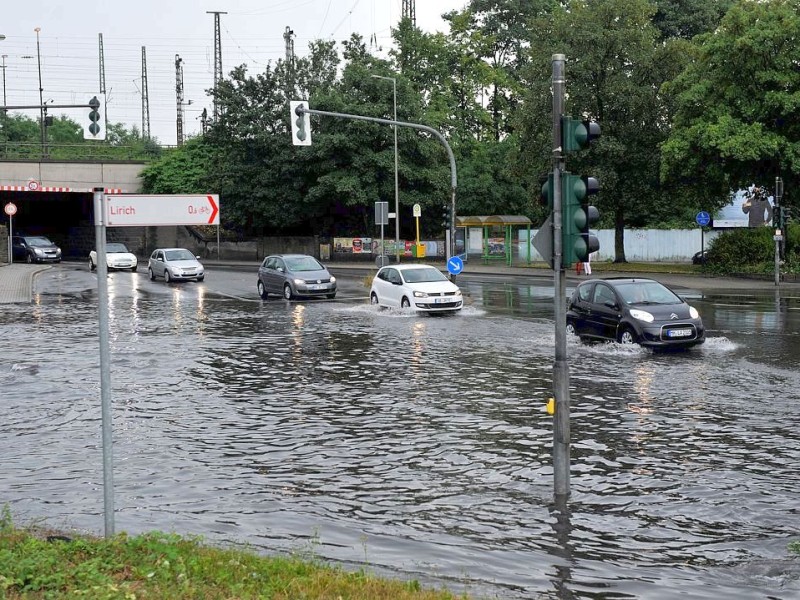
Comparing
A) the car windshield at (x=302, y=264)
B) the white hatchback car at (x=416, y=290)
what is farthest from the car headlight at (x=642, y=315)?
the car windshield at (x=302, y=264)

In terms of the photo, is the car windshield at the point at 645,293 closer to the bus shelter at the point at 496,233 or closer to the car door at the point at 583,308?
the car door at the point at 583,308

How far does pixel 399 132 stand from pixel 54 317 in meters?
35.8

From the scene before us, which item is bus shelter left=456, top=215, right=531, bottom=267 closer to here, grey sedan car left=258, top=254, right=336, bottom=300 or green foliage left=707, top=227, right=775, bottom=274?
green foliage left=707, top=227, right=775, bottom=274

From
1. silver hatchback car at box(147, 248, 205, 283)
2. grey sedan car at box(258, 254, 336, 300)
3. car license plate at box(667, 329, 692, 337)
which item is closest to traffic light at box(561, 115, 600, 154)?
car license plate at box(667, 329, 692, 337)

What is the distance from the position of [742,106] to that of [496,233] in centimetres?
2545

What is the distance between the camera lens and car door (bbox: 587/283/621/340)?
21359mm

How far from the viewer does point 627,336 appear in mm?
20938

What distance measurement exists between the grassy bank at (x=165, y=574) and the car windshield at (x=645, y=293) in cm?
1505

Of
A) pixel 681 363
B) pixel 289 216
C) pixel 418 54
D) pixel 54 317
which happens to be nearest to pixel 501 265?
pixel 289 216

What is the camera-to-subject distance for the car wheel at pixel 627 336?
20.7 meters

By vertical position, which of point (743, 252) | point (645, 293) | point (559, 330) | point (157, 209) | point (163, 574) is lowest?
point (163, 574)

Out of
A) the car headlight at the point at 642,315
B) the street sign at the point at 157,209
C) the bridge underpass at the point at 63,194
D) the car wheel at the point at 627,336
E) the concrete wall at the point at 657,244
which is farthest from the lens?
the bridge underpass at the point at 63,194

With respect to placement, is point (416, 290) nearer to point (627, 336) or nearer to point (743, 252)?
point (627, 336)

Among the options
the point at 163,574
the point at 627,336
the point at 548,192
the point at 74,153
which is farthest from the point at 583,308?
the point at 74,153
